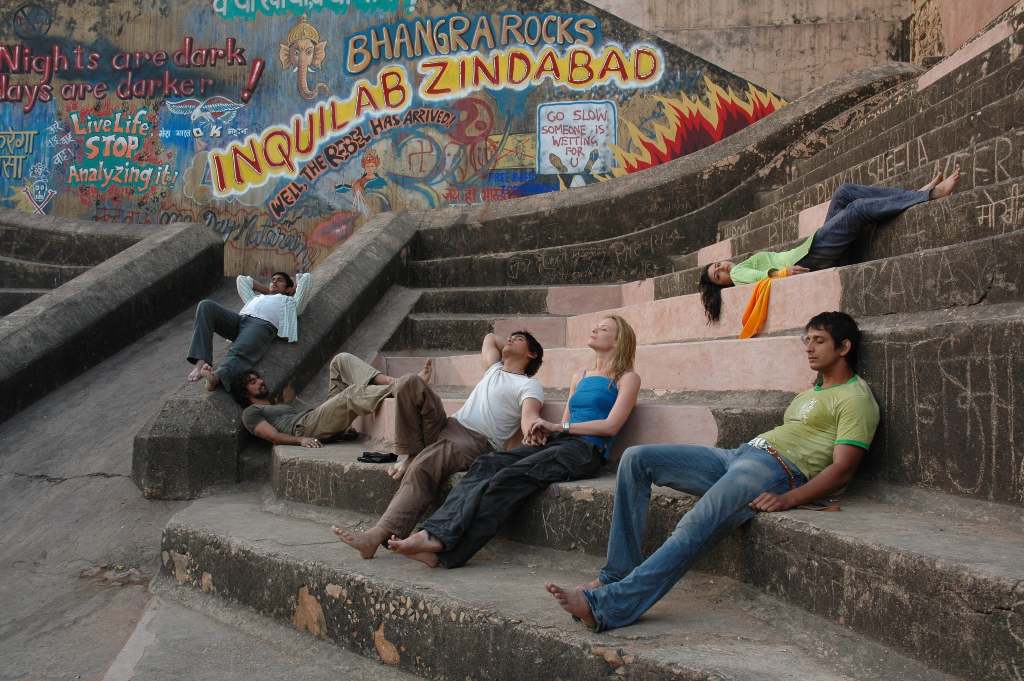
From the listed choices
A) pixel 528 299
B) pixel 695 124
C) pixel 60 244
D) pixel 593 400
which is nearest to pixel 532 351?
pixel 593 400

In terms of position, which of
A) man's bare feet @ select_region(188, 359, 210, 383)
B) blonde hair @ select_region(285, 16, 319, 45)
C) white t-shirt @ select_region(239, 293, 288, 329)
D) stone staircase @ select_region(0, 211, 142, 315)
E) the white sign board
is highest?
blonde hair @ select_region(285, 16, 319, 45)

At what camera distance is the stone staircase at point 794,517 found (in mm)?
2422

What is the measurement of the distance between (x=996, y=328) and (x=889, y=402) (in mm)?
505

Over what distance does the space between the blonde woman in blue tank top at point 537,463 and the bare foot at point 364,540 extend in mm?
100

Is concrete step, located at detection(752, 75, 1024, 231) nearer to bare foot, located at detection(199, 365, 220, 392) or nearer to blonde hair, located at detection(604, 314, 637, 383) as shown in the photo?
blonde hair, located at detection(604, 314, 637, 383)

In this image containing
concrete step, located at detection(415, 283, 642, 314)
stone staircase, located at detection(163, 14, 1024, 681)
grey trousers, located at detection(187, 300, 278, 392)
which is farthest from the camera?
concrete step, located at detection(415, 283, 642, 314)

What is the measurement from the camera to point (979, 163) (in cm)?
422

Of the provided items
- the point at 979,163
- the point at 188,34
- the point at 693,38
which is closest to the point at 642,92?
the point at 693,38

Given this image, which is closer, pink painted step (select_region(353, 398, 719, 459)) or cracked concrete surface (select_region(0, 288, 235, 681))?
pink painted step (select_region(353, 398, 719, 459))

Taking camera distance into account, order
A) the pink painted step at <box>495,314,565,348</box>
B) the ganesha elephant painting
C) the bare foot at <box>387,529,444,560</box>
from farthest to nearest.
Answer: the ganesha elephant painting, the pink painted step at <box>495,314,565,348</box>, the bare foot at <box>387,529,444,560</box>

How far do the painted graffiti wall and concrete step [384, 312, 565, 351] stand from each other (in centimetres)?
425

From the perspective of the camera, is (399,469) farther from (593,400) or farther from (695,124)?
(695,124)

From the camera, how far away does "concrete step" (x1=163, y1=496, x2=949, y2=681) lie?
2.47 metres

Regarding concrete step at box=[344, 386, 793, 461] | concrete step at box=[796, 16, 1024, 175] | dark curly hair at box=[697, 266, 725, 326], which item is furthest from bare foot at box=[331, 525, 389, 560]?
concrete step at box=[796, 16, 1024, 175]
